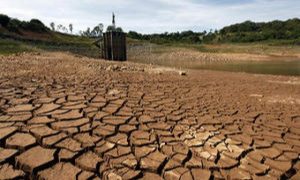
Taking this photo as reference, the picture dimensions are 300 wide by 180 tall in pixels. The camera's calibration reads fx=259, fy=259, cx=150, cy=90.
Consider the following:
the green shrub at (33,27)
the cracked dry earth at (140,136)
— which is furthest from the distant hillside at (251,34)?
the cracked dry earth at (140,136)

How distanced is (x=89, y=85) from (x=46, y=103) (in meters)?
1.74

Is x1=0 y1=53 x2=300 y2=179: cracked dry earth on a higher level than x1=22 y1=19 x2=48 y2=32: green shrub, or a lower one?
lower

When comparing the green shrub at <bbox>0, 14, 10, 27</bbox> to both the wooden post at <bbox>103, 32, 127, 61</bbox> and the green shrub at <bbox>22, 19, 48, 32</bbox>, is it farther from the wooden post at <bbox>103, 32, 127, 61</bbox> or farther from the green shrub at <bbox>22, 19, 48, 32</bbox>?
the wooden post at <bbox>103, 32, 127, 61</bbox>

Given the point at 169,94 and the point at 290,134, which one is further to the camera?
the point at 169,94

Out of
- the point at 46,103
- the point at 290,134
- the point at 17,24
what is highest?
the point at 17,24

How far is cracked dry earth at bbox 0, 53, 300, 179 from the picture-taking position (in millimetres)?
2463

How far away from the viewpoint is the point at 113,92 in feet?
17.3

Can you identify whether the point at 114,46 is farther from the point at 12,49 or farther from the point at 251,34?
the point at 251,34

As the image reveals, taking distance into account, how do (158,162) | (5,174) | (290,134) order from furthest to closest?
(290,134), (158,162), (5,174)

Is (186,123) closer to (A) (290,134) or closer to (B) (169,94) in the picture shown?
(A) (290,134)

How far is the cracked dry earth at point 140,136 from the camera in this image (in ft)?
8.08

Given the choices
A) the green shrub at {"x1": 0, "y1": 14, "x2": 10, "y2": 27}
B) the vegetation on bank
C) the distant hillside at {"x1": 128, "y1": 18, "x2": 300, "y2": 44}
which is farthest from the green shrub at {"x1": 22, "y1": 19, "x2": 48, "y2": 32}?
the distant hillside at {"x1": 128, "y1": 18, "x2": 300, "y2": 44}

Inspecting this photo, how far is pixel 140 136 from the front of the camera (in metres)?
3.16

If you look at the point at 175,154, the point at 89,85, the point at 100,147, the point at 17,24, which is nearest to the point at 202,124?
the point at 175,154
